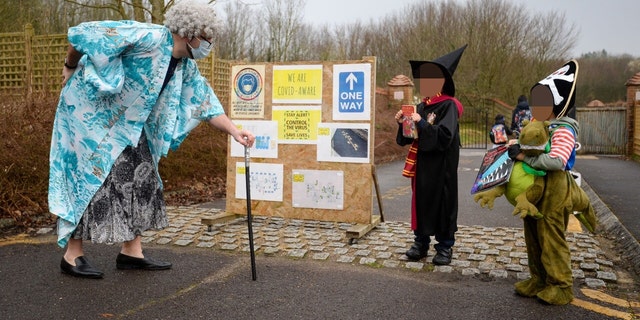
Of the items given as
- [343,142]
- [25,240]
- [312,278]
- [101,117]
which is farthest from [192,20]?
[25,240]

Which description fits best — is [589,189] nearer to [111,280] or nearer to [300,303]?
[300,303]

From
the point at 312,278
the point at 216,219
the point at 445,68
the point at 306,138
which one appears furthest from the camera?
the point at 306,138

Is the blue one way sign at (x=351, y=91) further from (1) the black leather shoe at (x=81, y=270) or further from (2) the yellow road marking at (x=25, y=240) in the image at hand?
(2) the yellow road marking at (x=25, y=240)

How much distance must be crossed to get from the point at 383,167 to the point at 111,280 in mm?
11899

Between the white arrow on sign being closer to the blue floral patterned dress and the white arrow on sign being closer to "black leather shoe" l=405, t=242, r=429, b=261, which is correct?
"black leather shoe" l=405, t=242, r=429, b=261

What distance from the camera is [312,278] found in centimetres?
460

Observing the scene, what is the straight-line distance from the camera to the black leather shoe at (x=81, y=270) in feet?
14.6

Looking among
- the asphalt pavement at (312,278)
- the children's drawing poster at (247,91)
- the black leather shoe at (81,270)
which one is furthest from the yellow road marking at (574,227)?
the black leather shoe at (81,270)

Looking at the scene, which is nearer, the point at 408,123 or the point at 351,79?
the point at 408,123

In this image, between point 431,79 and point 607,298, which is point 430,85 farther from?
point 607,298

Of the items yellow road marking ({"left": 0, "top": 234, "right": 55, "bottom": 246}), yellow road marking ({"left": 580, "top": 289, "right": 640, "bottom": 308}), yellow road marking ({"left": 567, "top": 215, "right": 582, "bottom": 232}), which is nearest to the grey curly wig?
yellow road marking ({"left": 0, "top": 234, "right": 55, "bottom": 246})

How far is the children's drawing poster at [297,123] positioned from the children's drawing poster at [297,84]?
9cm

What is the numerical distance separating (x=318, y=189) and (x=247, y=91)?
146cm

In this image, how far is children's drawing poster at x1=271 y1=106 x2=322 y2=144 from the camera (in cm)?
640
